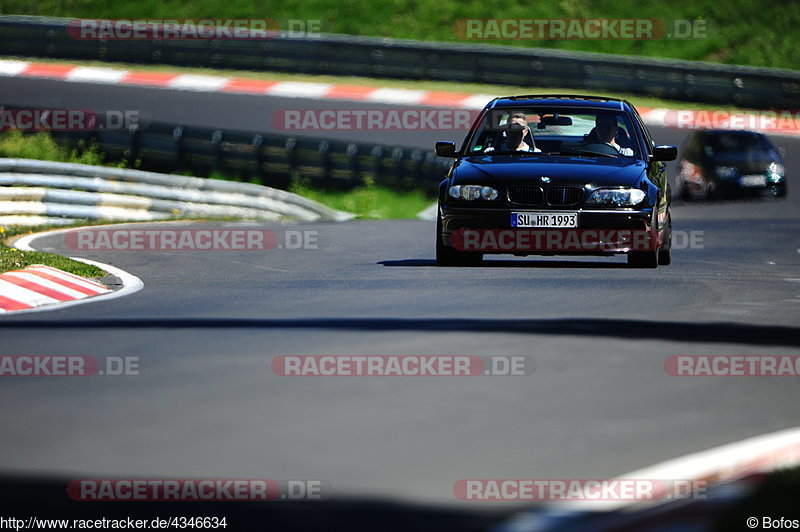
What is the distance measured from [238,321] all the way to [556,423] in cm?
364

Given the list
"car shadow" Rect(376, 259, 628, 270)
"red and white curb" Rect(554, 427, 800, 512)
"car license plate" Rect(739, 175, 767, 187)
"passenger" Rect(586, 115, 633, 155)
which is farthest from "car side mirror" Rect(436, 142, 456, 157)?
"car license plate" Rect(739, 175, 767, 187)

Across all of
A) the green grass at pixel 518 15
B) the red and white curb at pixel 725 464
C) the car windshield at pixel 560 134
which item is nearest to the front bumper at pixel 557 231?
the car windshield at pixel 560 134

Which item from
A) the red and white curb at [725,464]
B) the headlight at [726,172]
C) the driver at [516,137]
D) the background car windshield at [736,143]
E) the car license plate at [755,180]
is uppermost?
the driver at [516,137]

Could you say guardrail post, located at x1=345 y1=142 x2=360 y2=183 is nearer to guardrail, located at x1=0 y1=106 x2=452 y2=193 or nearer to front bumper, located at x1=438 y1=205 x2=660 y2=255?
guardrail, located at x1=0 y1=106 x2=452 y2=193

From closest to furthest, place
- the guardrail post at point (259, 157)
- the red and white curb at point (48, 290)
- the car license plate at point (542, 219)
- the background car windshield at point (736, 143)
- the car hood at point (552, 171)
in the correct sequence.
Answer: the red and white curb at point (48, 290) → the car license plate at point (542, 219) → the car hood at point (552, 171) → the guardrail post at point (259, 157) → the background car windshield at point (736, 143)

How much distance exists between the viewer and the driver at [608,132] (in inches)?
516

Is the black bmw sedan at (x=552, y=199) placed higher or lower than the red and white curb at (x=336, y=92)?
lower

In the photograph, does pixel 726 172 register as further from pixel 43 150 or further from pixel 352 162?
pixel 43 150

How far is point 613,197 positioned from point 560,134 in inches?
49.3

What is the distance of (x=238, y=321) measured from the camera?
379 inches

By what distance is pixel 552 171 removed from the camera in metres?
12.4

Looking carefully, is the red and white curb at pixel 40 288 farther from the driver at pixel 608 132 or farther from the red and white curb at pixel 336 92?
the red and white curb at pixel 336 92

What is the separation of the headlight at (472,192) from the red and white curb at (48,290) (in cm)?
273

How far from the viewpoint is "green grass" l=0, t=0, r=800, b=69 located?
3659cm
